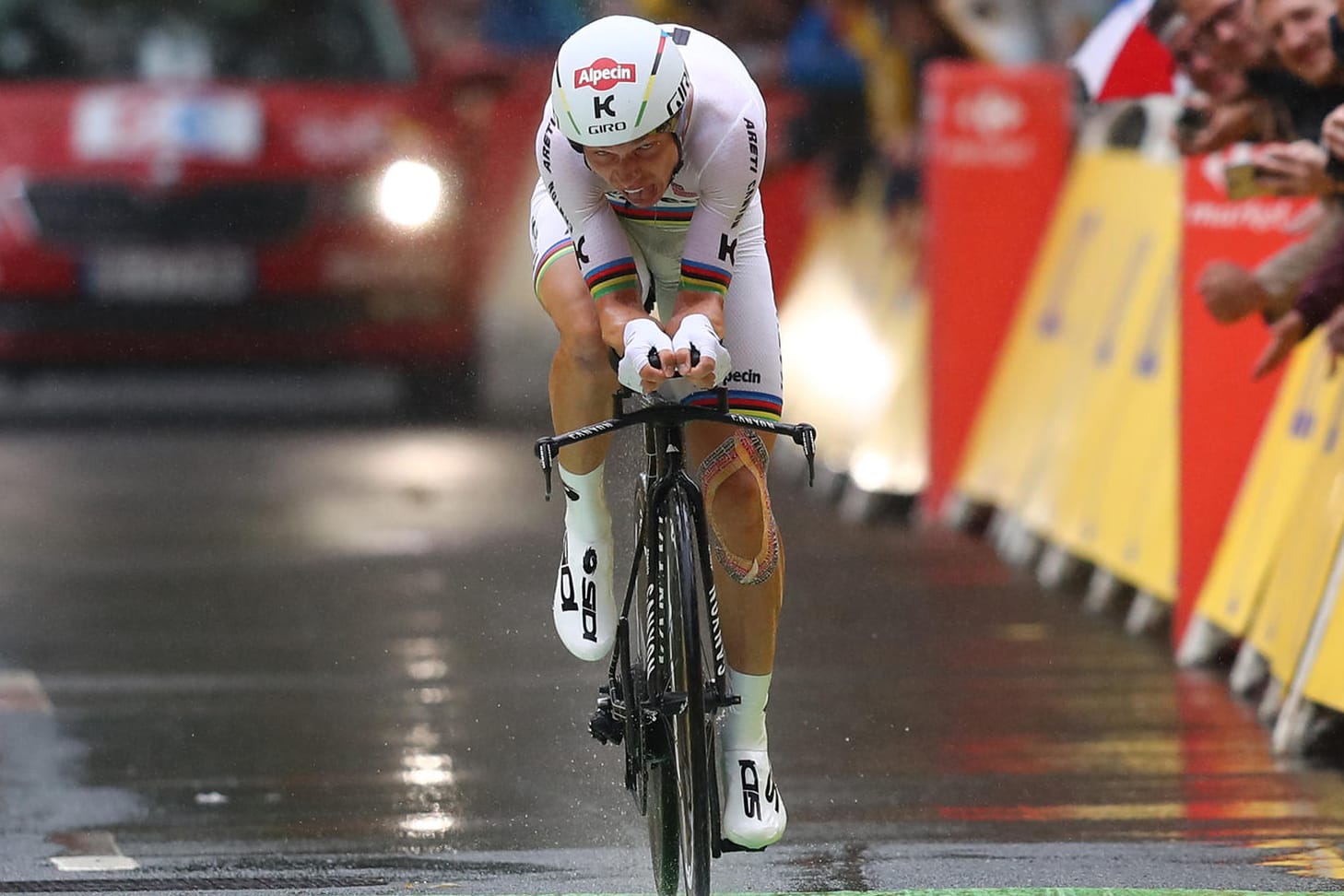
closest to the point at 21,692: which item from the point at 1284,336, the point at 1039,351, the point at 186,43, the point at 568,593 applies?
the point at 568,593

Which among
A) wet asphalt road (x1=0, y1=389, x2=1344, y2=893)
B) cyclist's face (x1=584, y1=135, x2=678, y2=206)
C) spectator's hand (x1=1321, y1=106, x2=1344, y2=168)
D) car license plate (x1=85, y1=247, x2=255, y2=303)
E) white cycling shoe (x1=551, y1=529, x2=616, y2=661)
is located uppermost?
cyclist's face (x1=584, y1=135, x2=678, y2=206)

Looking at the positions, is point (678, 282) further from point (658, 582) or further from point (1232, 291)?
point (1232, 291)

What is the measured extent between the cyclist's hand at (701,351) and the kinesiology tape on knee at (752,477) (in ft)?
1.14

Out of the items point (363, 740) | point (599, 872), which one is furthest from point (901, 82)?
point (599, 872)

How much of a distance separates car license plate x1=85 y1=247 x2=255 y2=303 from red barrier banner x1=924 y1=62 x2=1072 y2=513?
3744 millimetres

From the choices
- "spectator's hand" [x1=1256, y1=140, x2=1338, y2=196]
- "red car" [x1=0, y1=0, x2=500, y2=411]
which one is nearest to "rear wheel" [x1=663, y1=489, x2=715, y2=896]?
"spectator's hand" [x1=1256, y1=140, x2=1338, y2=196]

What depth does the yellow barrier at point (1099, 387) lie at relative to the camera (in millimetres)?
10523

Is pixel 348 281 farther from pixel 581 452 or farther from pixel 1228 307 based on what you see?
pixel 581 452

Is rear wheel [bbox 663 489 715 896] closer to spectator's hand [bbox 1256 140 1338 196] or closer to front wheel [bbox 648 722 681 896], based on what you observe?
front wheel [bbox 648 722 681 896]

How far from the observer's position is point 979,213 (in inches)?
506

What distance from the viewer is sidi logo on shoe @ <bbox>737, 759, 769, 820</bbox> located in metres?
6.02

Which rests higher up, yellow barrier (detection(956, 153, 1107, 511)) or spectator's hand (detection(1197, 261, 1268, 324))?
spectator's hand (detection(1197, 261, 1268, 324))

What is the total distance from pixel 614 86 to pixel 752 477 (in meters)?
0.96

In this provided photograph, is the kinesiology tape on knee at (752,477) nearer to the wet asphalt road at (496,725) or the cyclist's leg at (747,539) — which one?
the cyclist's leg at (747,539)
